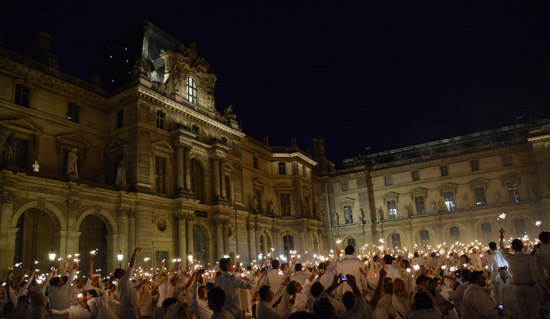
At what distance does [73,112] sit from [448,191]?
4385 centimetres

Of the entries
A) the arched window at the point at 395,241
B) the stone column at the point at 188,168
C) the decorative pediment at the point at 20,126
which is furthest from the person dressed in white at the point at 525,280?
the arched window at the point at 395,241

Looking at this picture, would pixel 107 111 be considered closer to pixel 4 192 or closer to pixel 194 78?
pixel 194 78

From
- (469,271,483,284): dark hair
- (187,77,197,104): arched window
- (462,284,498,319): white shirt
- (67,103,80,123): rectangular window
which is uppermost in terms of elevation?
(187,77,197,104): arched window

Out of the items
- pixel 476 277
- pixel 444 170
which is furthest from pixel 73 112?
pixel 444 170

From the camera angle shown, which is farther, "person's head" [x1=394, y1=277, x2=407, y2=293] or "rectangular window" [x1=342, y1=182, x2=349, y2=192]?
"rectangular window" [x1=342, y1=182, x2=349, y2=192]

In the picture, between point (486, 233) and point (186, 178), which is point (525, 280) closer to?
point (186, 178)

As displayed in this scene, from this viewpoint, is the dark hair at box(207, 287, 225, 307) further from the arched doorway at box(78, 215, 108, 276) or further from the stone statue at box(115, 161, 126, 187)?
the arched doorway at box(78, 215, 108, 276)

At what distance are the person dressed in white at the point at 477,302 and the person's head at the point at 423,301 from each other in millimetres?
2298

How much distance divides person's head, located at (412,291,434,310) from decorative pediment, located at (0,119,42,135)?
25.4 m

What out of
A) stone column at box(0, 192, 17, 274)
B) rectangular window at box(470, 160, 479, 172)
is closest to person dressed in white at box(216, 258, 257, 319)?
stone column at box(0, 192, 17, 274)

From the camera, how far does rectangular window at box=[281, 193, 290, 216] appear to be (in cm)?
4644

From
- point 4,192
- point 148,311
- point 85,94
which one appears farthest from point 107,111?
point 148,311

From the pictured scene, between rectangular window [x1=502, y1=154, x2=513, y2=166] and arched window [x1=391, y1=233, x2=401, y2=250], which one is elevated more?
rectangular window [x1=502, y1=154, x2=513, y2=166]

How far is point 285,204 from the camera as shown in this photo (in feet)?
153
